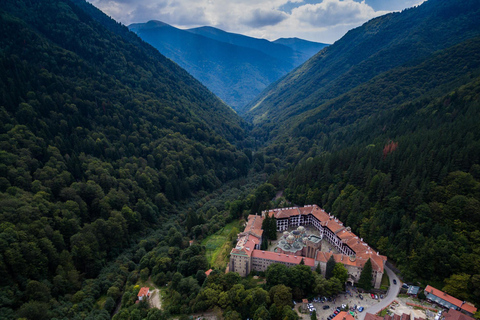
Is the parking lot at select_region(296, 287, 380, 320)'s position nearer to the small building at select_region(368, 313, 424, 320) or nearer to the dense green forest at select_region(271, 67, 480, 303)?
the small building at select_region(368, 313, 424, 320)

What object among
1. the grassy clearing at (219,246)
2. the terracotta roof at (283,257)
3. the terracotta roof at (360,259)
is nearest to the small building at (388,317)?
the terracotta roof at (360,259)

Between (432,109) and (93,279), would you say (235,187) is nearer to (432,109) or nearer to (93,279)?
(93,279)

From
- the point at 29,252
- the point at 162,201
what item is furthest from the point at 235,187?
the point at 29,252

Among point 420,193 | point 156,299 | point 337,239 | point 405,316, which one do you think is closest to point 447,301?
point 405,316

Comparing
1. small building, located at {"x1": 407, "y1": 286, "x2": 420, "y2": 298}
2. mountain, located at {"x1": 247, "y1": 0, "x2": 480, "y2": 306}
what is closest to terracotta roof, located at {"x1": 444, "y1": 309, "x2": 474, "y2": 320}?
mountain, located at {"x1": 247, "y1": 0, "x2": 480, "y2": 306}

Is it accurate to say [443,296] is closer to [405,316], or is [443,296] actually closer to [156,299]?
[405,316]

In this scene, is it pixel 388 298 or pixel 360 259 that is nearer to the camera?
pixel 388 298
